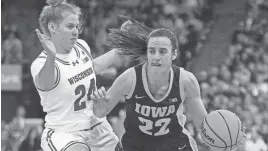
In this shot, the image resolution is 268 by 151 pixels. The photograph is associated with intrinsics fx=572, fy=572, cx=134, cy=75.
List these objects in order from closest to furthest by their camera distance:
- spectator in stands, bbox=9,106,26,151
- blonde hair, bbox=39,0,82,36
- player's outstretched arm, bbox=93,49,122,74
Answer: blonde hair, bbox=39,0,82,36 < player's outstretched arm, bbox=93,49,122,74 < spectator in stands, bbox=9,106,26,151

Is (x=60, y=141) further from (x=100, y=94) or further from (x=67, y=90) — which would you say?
(x=100, y=94)

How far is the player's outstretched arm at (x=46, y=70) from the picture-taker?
4352mm

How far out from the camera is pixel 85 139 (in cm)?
484

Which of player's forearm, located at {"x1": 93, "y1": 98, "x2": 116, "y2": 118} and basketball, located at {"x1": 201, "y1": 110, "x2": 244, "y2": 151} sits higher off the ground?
player's forearm, located at {"x1": 93, "y1": 98, "x2": 116, "y2": 118}

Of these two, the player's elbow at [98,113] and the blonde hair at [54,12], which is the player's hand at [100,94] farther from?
the blonde hair at [54,12]

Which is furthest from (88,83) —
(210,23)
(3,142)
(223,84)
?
(210,23)

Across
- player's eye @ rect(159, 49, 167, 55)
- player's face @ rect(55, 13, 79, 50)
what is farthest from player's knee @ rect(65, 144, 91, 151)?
player's eye @ rect(159, 49, 167, 55)

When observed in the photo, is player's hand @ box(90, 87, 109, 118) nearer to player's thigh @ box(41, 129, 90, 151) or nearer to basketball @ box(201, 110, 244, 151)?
player's thigh @ box(41, 129, 90, 151)

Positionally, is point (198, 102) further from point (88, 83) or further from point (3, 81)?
point (3, 81)

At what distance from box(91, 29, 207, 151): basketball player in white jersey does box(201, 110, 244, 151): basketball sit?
0.52 ft

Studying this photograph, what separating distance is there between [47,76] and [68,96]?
1.01 feet

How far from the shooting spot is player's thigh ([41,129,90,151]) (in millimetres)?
Result: 4540

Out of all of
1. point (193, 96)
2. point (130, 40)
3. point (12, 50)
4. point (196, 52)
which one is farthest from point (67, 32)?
point (196, 52)

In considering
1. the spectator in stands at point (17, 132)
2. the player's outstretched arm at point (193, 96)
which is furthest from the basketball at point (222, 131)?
the spectator in stands at point (17, 132)
